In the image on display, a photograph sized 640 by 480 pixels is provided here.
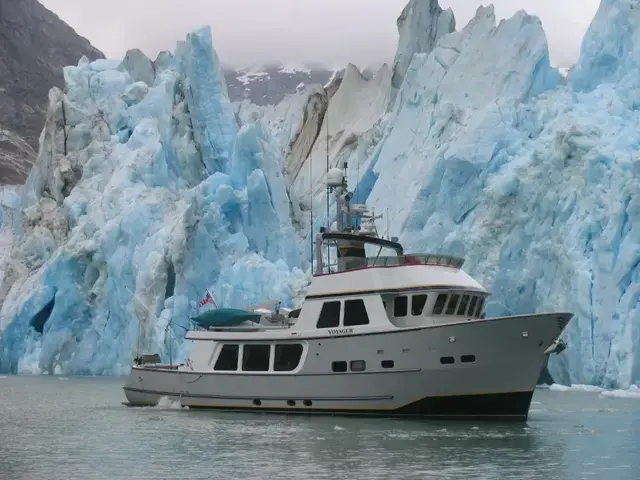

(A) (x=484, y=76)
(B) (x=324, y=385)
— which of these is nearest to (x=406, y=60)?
(A) (x=484, y=76)

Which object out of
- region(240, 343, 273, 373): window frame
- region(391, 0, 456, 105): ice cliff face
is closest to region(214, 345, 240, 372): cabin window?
region(240, 343, 273, 373): window frame

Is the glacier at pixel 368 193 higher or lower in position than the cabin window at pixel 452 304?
higher

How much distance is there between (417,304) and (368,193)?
2668 centimetres

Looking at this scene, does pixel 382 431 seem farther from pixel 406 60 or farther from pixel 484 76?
pixel 406 60

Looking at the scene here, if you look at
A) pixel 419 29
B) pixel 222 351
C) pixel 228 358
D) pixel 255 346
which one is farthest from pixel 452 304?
pixel 419 29

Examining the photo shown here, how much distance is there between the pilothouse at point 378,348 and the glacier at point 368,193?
11138 mm

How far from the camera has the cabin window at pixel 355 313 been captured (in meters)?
19.7

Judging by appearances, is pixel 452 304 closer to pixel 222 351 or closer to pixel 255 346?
pixel 255 346

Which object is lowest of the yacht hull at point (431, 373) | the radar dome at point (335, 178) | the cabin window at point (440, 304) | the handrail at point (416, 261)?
the yacht hull at point (431, 373)

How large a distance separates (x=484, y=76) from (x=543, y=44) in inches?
109

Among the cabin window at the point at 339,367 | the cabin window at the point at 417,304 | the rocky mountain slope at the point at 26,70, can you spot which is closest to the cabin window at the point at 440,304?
the cabin window at the point at 417,304

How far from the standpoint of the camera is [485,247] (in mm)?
34500

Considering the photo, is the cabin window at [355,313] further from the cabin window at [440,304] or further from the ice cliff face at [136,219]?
the ice cliff face at [136,219]

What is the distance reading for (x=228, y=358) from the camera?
70.4 ft
